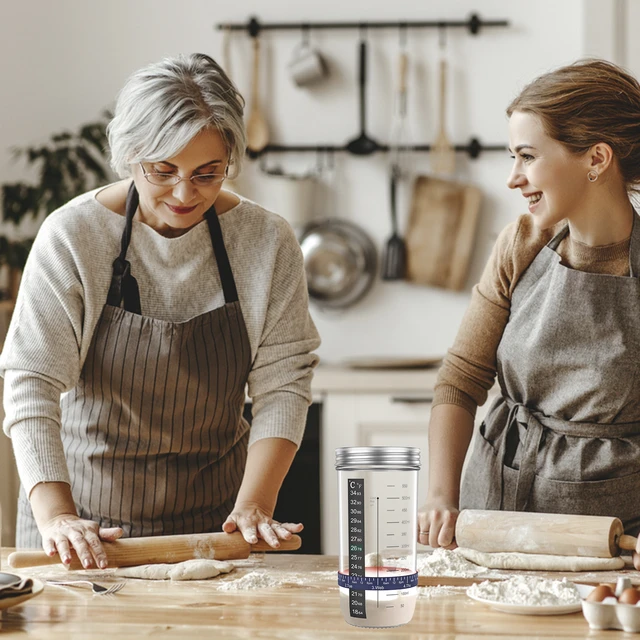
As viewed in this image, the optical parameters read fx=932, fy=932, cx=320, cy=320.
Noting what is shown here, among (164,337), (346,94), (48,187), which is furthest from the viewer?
(346,94)

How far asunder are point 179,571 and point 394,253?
7.49ft

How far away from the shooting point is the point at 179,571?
1.20m

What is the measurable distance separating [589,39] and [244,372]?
6.90 ft

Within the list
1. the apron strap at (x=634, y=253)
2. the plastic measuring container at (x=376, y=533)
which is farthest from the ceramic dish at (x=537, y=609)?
the apron strap at (x=634, y=253)

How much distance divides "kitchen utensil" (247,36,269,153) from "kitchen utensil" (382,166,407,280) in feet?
1.61

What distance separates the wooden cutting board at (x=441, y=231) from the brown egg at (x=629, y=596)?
242 centimetres

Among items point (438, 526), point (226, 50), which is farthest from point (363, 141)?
point (438, 526)

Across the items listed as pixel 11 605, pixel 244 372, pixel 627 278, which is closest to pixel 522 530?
pixel 627 278

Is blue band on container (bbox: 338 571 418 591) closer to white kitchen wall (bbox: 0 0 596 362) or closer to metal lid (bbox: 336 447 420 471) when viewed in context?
metal lid (bbox: 336 447 420 471)

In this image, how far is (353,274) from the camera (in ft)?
11.0

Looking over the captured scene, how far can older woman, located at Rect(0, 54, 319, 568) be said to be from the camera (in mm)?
1365

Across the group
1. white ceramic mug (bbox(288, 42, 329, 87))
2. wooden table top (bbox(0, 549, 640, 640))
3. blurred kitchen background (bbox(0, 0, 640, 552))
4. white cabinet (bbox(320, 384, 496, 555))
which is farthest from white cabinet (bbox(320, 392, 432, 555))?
wooden table top (bbox(0, 549, 640, 640))

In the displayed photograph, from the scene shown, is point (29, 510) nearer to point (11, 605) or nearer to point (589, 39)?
point (11, 605)

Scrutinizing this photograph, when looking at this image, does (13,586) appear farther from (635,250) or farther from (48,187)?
(48,187)
